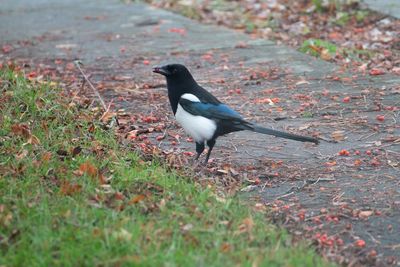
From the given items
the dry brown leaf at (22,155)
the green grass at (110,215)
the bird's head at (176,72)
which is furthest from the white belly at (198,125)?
the dry brown leaf at (22,155)

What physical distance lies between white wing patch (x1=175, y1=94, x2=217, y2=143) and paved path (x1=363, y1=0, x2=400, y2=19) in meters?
4.75

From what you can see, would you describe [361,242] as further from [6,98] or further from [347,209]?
[6,98]

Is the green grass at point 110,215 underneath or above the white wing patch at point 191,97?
underneath

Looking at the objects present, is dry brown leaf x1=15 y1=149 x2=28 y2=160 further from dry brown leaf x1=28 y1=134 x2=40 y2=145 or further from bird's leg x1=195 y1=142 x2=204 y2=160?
bird's leg x1=195 y1=142 x2=204 y2=160

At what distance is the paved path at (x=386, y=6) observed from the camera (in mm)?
9440

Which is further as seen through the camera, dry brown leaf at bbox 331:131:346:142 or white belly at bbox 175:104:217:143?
dry brown leaf at bbox 331:131:346:142

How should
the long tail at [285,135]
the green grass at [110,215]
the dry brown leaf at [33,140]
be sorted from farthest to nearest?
the dry brown leaf at [33,140] < the long tail at [285,135] < the green grass at [110,215]

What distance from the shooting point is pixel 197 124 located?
5184 mm

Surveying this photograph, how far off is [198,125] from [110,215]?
1.36m

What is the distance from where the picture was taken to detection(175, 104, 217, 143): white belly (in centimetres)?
518

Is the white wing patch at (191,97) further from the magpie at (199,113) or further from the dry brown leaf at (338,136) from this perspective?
the dry brown leaf at (338,136)

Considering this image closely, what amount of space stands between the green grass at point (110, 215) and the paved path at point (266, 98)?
375mm

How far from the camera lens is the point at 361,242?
400 centimetres

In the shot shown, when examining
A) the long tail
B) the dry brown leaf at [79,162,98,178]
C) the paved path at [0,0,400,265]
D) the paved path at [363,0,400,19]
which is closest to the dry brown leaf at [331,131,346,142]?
the paved path at [0,0,400,265]
